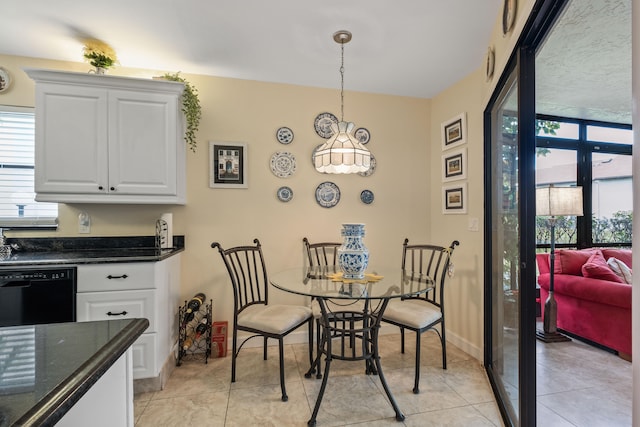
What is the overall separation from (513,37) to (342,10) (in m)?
1.02

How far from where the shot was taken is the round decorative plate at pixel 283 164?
301 centimetres

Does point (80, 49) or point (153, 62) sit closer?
point (80, 49)

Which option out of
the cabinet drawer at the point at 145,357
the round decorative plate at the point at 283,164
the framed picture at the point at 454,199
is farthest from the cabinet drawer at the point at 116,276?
the framed picture at the point at 454,199

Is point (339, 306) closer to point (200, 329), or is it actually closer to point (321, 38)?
point (200, 329)

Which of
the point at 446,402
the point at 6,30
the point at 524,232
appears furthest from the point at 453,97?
the point at 6,30

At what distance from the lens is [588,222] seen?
3.67 m

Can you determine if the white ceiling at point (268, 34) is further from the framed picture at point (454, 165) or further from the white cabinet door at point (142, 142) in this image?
the framed picture at point (454, 165)

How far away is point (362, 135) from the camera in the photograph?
3225 millimetres

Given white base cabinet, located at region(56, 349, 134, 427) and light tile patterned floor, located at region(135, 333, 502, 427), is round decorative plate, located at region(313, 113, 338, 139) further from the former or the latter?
white base cabinet, located at region(56, 349, 134, 427)

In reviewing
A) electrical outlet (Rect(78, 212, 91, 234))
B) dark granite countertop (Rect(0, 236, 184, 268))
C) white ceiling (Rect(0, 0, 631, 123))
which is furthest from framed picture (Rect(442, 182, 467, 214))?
electrical outlet (Rect(78, 212, 91, 234))

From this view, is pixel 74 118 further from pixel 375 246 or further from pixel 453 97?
pixel 453 97

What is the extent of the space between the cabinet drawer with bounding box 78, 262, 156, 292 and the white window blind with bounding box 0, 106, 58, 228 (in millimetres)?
964

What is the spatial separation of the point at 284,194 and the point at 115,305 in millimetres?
1601

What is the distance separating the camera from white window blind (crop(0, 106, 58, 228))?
252 cm
